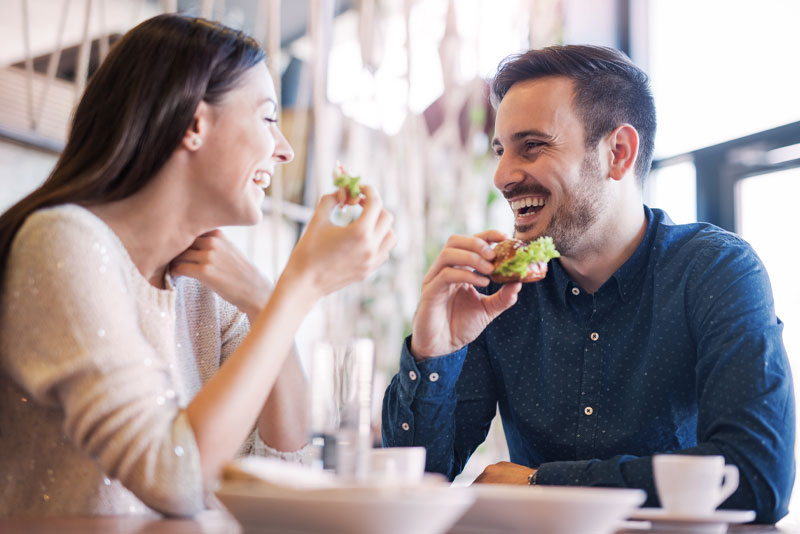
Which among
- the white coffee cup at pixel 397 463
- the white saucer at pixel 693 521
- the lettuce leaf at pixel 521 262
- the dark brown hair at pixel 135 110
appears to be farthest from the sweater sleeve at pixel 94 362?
the lettuce leaf at pixel 521 262

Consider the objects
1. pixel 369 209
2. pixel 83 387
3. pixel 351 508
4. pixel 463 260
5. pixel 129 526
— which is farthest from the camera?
pixel 463 260

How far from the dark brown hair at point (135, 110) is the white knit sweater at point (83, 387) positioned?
10 cm

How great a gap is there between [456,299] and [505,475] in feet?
1.50

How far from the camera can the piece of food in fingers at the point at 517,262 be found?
177 cm

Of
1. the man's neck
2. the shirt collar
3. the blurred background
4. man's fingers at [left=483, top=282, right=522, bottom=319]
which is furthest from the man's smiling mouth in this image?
the blurred background

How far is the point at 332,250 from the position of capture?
4.08ft

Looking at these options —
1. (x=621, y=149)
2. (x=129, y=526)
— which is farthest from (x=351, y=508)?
(x=621, y=149)

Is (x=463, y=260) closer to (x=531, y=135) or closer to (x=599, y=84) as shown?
(x=531, y=135)

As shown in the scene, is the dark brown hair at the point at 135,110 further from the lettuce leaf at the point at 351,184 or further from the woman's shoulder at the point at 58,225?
the lettuce leaf at the point at 351,184

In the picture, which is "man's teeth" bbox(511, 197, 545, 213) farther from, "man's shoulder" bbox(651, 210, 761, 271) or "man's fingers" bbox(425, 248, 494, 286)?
"man's fingers" bbox(425, 248, 494, 286)

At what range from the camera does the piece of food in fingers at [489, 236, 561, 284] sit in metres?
1.77

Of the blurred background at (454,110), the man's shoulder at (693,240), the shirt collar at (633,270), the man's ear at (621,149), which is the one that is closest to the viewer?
the man's shoulder at (693,240)

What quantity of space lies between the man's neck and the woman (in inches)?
34.2

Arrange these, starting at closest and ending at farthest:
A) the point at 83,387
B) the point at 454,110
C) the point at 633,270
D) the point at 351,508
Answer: the point at 351,508 < the point at 83,387 < the point at 633,270 < the point at 454,110
